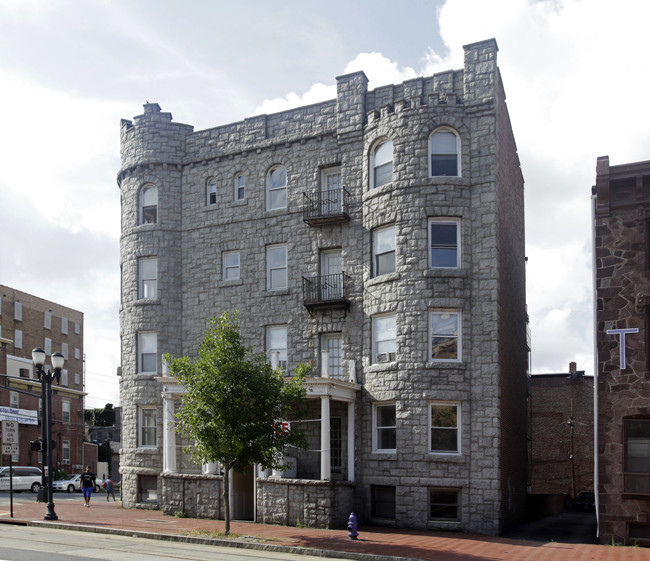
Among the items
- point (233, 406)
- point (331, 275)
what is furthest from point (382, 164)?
point (233, 406)

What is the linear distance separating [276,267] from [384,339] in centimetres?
572

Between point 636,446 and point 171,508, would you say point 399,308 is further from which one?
point 171,508

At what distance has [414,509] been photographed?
81.9 ft

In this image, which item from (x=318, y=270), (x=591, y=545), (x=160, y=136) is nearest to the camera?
(x=591, y=545)

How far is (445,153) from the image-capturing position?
2647 cm

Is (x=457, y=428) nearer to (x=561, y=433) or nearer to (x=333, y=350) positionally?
(x=333, y=350)

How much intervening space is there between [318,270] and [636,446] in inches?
490

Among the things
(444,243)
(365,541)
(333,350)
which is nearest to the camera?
(365,541)

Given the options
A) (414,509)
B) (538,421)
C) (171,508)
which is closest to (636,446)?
(414,509)

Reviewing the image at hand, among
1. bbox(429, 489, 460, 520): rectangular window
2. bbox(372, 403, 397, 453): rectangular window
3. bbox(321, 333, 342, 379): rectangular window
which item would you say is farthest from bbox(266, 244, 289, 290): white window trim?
bbox(429, 489, 460, 520): rectangular window

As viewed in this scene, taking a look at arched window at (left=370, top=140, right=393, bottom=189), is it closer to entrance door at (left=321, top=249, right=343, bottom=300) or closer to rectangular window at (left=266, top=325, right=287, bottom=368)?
entrance door at (left=321, top=249, right=343, bottom=300)

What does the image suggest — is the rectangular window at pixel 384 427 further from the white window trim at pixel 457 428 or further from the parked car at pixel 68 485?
the parked car at pixel 68 485

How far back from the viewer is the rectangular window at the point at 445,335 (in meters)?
25.5

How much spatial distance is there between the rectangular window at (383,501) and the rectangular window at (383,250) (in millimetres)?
7338
